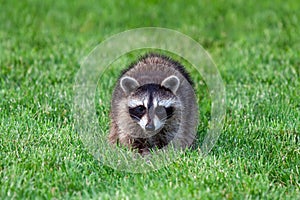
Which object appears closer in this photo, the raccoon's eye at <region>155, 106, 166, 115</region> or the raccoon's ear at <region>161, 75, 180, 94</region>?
the raccoon's eye at <region>155, 106, 166, 115</region>

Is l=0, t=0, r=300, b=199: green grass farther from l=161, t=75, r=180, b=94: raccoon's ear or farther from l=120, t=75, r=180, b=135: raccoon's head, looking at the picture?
l=161, t=75, r=180, b=94: raccoon's ear

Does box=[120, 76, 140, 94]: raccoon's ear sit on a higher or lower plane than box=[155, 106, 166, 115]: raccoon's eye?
higher

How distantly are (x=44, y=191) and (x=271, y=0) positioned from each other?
8.04 metres

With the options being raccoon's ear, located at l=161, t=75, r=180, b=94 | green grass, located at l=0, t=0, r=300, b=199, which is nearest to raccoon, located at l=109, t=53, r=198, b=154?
raccoon's ear, located at l=161, t=75, r=180, b=94

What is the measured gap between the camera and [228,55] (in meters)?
9.04

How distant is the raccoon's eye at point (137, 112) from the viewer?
5.47m

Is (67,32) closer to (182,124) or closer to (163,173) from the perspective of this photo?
(182,124)

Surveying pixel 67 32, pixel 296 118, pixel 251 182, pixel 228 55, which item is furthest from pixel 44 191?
pixel 67 32

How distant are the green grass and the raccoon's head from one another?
42 cm

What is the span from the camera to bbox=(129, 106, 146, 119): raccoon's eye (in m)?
5.47

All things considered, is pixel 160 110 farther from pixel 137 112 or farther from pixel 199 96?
pixel 199 96

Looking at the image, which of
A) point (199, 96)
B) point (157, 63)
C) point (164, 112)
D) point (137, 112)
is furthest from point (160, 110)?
point (199, 96)

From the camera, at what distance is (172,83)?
18.5 feet

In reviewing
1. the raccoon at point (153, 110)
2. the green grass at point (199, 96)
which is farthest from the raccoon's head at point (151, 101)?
the green grass at point (199, 96)
